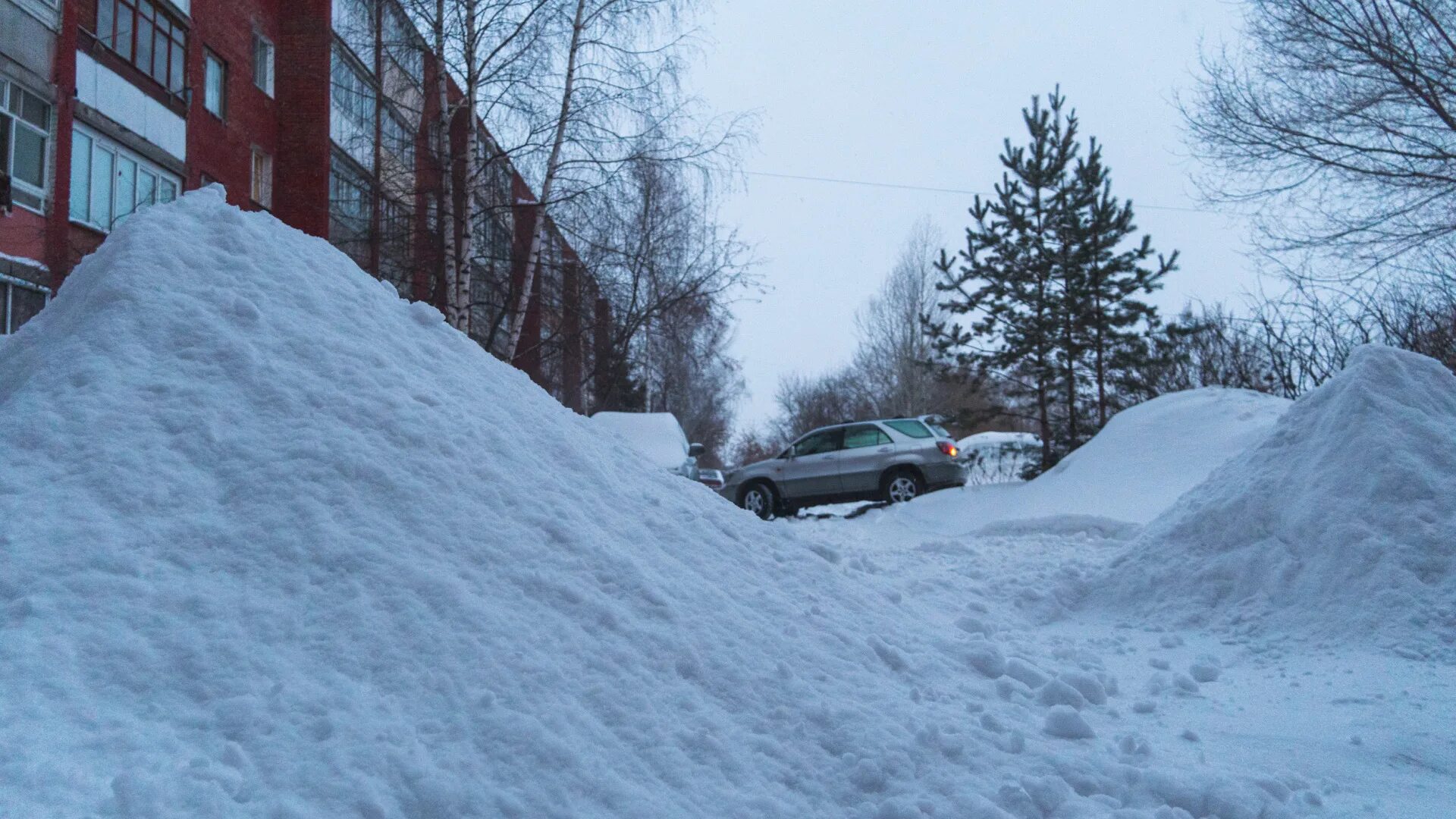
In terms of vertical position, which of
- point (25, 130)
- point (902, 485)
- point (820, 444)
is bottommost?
point (902, 485)

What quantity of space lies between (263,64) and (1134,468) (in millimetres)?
17689

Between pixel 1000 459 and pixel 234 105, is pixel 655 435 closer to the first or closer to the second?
pixel 1000 459

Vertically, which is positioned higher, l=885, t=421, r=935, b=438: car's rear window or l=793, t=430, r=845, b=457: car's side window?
l=885, t=421, r=935, b=438: car's rear window

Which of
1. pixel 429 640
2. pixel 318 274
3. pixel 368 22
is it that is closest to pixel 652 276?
pixel 368 22

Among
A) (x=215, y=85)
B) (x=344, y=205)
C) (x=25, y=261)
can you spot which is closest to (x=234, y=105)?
(x=215, y=85)

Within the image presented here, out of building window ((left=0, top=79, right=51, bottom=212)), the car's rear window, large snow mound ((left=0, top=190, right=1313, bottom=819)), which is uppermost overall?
building window ((left=0, top=79, right=51, bottom=212))

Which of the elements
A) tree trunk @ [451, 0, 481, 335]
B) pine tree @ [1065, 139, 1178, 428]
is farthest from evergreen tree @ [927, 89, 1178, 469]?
tree trunk @ [451, 0, 481, 335]

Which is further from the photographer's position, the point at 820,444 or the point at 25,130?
the point at 820,444

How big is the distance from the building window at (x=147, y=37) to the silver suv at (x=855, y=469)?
11291 millimetres

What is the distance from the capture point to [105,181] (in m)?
14.6

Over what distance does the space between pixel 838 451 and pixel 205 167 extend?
478 inches

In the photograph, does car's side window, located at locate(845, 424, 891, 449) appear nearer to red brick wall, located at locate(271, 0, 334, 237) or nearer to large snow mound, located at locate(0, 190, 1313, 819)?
large snow mound, located at locate(0, 190, 1313, 819)

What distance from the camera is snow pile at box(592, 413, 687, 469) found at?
1397 cm

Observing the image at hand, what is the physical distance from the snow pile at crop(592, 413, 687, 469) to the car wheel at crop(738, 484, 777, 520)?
3.62 feet
